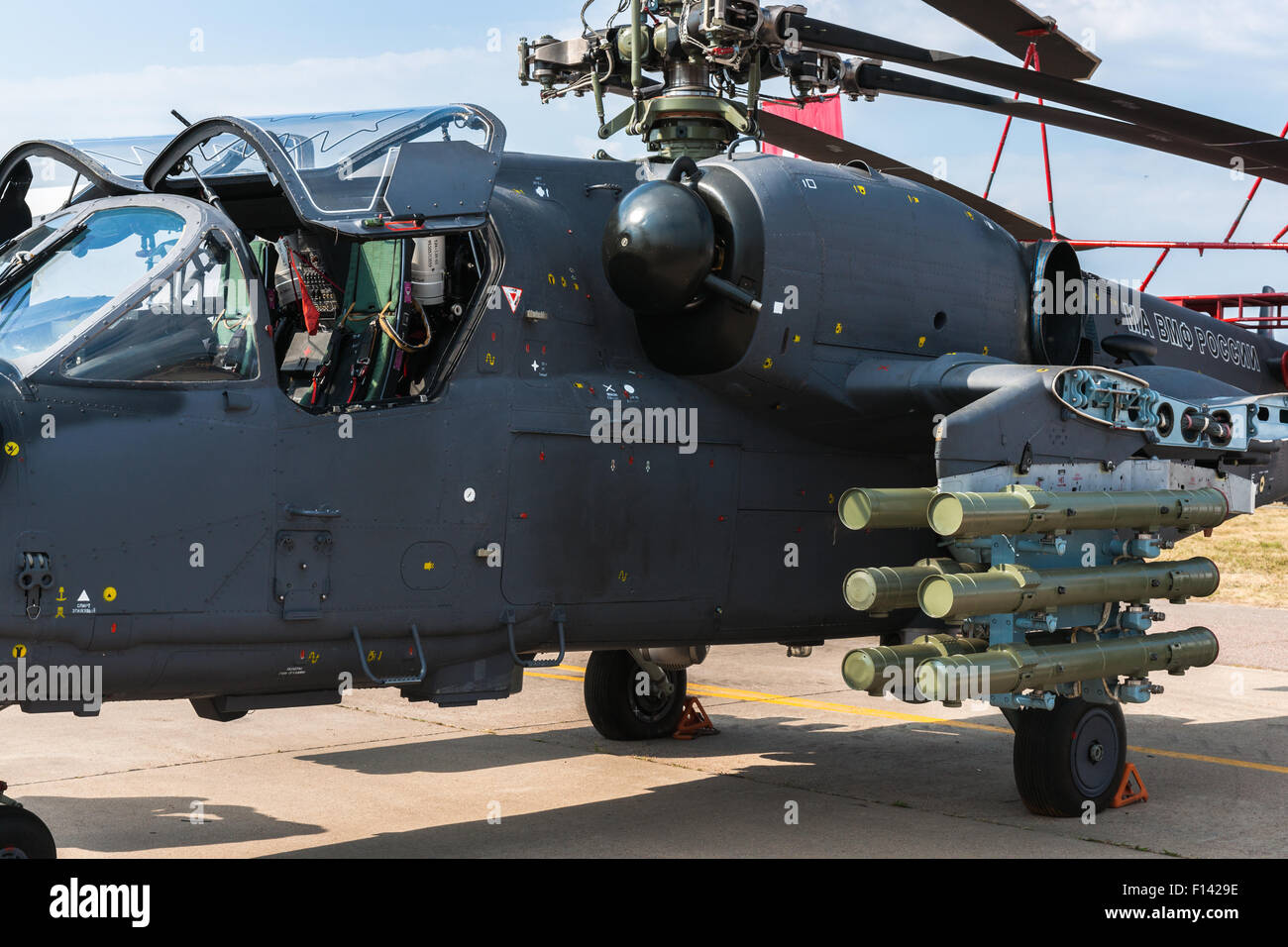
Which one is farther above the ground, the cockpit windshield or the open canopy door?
the open canopy door

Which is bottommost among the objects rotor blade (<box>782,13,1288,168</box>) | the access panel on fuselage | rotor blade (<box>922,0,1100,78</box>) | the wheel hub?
the wheel hub

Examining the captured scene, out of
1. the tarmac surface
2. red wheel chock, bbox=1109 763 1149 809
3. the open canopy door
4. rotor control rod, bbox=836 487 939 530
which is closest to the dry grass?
the tarmac surface

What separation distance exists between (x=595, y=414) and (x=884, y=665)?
6.37 ft

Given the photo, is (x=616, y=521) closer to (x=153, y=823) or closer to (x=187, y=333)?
(x=187, y=333)

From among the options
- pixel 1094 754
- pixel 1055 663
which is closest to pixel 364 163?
pixel 1055 663

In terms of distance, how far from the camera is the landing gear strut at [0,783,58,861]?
17.2ft

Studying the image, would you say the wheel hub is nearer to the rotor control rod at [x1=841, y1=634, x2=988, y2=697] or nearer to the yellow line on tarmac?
the rotor control rod at [x1=841, y1=634, x2=988, y2=697]

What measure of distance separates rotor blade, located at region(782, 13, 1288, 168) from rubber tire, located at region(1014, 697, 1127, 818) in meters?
3.88

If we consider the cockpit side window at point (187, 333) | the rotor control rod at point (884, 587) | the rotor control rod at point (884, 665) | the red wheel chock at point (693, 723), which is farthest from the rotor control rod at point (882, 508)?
the red wheel chock at point (693, 723)

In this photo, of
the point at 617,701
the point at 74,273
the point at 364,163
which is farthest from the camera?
the point at 617,701

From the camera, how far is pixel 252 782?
8.70 m

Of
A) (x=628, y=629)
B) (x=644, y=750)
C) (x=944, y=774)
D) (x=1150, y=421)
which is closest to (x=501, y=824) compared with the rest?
(x=628, y=629)

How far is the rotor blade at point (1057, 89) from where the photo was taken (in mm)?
8266

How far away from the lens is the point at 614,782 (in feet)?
29.6
